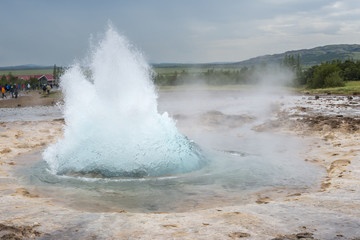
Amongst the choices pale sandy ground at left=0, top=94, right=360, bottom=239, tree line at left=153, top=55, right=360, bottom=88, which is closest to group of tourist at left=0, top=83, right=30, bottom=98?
tree line at left=153, top=55, right=360, bottom=88

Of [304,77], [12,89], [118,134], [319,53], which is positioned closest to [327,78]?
[304,77]

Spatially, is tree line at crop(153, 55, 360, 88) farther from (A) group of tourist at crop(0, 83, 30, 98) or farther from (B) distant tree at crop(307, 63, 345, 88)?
(A) group of tourist at crop(0, 83, 30, 98)

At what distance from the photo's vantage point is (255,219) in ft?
12.3

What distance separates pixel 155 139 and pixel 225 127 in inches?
226

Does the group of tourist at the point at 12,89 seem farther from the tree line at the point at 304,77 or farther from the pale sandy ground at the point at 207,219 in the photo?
the pale sandy ground at the point at 207,219

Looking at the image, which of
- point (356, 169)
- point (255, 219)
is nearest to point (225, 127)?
point (356, 169)

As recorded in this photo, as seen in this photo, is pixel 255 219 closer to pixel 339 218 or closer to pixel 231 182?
pixel 339 218

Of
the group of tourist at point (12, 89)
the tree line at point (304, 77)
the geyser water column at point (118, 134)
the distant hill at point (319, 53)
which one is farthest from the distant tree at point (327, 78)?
the distant hill at point (319, 53)

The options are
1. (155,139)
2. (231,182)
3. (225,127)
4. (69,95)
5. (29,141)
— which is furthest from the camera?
(225,127)

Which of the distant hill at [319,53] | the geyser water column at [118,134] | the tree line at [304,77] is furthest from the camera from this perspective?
the distant hill at [319,53]

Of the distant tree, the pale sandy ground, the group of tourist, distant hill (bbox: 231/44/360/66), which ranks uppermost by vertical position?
distant hill (bbox: 231/44/360/66)

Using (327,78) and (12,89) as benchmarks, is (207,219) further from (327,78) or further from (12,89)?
(12,89)

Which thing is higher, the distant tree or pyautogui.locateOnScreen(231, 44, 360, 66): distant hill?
pyautogui.locateOnScreen(231, 44, 360, 66): distant hill

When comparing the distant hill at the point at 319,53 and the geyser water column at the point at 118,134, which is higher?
the distant hill at the point at 319,53
